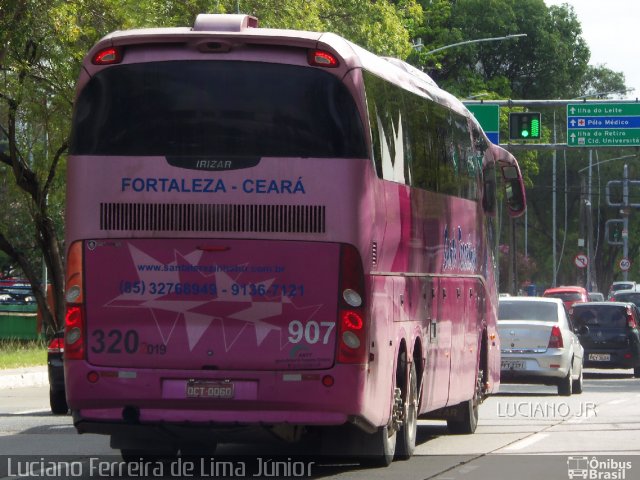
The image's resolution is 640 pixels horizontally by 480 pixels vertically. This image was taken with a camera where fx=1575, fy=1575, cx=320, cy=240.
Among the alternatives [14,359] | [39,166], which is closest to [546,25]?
[39,166]

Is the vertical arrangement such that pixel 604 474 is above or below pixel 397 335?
below

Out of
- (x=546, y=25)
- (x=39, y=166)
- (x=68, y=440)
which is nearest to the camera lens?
(x=68, y=440)

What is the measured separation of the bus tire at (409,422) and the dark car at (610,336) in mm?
19349

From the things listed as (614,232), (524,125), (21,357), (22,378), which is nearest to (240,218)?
(22,378)

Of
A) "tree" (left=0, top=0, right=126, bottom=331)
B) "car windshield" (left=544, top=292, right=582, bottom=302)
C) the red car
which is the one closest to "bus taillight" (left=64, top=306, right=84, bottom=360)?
"tree" (left=0, top=0, right=126, bottom=331)

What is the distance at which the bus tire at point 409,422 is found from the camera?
13.3 m

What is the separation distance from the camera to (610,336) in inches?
1298

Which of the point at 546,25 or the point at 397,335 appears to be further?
the point at 546,25

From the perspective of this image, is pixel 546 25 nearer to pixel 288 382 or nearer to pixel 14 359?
pixel 14 359

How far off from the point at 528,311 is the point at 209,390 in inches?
600

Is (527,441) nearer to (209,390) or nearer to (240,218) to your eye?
(209,390)

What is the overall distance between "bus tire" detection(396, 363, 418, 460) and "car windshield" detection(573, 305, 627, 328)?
19757 mm

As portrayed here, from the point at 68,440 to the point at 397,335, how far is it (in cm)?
442

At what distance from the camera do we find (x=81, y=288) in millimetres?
11508
